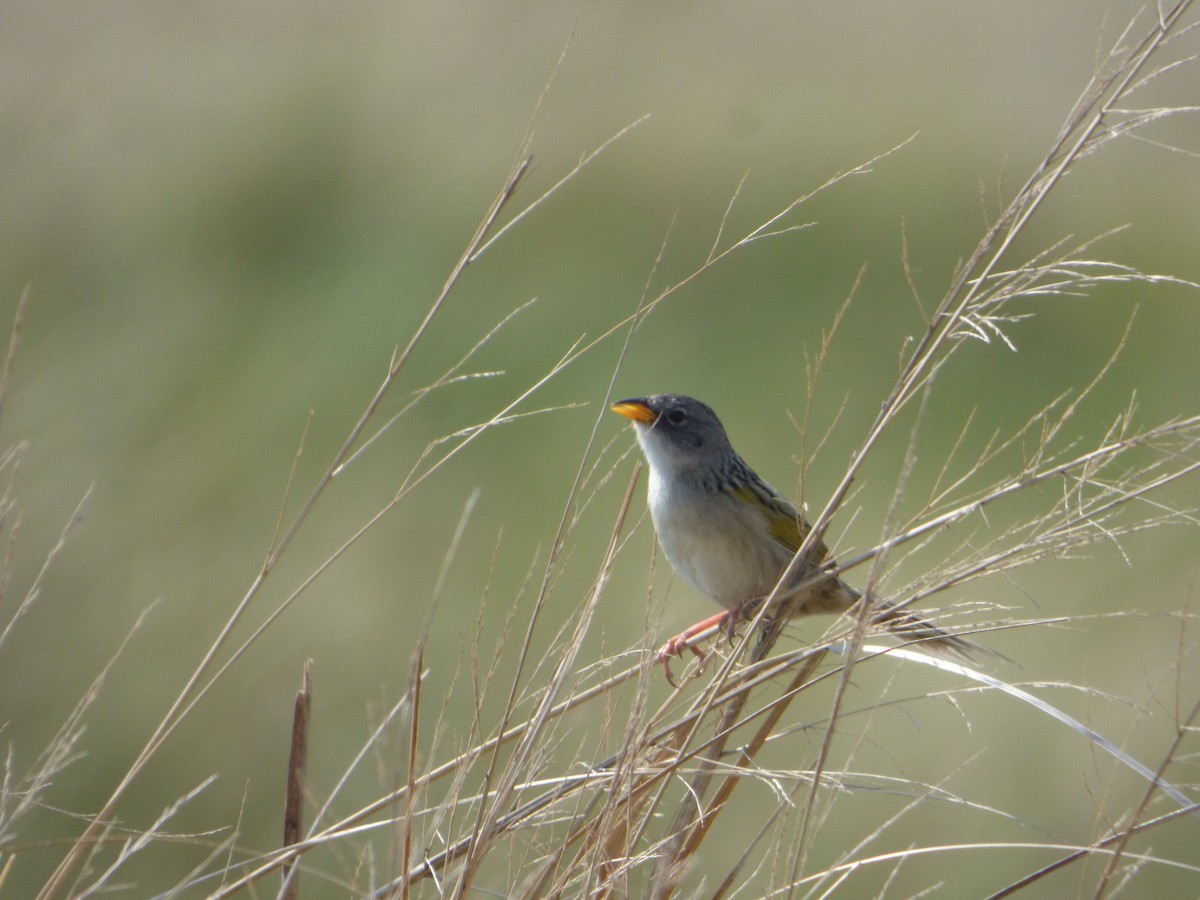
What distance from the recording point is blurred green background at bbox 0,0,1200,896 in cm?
984

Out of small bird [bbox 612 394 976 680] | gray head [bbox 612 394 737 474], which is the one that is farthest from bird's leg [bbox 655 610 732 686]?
gray head [bbox 612 394 737 474]

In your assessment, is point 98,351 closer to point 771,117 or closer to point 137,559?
point 137,559

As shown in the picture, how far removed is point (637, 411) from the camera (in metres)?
5.02

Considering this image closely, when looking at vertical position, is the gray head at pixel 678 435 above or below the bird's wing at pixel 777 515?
above

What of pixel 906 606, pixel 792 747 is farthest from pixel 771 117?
pixel 906 606

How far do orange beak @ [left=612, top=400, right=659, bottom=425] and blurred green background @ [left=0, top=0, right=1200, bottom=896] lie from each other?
279 cm

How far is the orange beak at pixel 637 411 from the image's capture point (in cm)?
498

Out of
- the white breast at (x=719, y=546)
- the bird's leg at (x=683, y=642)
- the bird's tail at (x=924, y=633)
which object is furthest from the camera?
the white breast at (x=719, y=546)

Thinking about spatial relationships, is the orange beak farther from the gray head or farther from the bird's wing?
the bird's wing

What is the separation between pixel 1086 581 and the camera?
31.1 feet

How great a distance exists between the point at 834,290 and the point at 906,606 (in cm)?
889

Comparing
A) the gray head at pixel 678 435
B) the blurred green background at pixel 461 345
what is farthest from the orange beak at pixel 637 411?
the blurred green background at pixel 461 345

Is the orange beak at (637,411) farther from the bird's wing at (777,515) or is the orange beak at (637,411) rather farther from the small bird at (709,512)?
the bird's wing at (777,515)

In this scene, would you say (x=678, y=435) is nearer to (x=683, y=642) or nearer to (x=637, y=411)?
(x=637, y=411)
